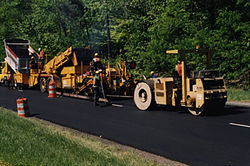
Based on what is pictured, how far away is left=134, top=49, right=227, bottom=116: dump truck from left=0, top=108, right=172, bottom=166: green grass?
3889 millimetres

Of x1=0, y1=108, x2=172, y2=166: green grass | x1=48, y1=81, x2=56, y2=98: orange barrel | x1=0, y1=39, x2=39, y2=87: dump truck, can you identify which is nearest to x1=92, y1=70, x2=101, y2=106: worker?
x1=48, y1=81, x2=56, y2=98: orange barrel

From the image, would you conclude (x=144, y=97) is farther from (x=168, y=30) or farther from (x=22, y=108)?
(x=168, y=30)

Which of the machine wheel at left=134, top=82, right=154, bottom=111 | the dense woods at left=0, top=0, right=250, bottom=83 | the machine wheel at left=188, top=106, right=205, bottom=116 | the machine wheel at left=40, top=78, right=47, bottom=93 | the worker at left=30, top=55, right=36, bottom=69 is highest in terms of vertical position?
the dense woods at left=0, top=0, right=250, bottom=83

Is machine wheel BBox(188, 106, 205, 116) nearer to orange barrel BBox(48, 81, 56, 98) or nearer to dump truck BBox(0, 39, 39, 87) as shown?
orange barrel BBox(48, 81, 56, 98)

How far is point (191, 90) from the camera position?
36.3 feet

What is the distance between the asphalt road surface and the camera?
6843mm

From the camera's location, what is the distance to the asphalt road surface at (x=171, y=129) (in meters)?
6.84

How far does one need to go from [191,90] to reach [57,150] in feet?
18.8

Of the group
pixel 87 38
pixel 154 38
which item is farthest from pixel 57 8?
pixel 154 38

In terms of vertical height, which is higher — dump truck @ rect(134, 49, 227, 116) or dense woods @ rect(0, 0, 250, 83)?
dense woods @ rect(0, 0, 250, 83)

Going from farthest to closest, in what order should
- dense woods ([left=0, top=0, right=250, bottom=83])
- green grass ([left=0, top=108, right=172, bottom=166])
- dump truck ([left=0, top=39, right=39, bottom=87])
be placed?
dump truck ([left=0, top=39, right=39, bottom=87]) < dense woods ([left=0, top=0, right=250, bottom=83]) < green grass ([left=0, top=108, right=172, bottom=166])

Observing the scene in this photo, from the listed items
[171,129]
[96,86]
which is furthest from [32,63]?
[171,129]

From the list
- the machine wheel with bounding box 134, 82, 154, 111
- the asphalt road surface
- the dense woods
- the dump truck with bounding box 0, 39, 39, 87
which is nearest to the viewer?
the asphalt road surface

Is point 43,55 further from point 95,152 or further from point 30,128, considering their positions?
point 95,152
